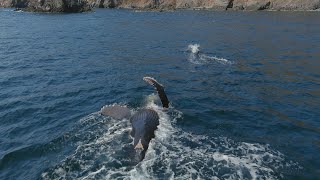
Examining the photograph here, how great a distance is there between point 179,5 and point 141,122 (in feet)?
318

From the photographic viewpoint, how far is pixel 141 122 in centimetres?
1603

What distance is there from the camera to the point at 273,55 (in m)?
34.2

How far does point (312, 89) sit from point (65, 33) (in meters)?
38.1

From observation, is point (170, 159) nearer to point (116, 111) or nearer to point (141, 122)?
point (141, 122)

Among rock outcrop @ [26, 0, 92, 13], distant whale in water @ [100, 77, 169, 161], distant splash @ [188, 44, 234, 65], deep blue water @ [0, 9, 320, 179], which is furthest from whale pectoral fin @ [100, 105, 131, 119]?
rock outcrop @ [26, 0, 92, 13]

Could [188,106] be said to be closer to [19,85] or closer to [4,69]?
[19,85]

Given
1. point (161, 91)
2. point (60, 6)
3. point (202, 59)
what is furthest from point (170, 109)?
point (60, 6)

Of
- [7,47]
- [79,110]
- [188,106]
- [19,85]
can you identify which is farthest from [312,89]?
[7,47]

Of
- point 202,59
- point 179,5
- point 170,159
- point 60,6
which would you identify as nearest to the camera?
point 170,159

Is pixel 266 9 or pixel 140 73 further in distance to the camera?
pixel 266 9

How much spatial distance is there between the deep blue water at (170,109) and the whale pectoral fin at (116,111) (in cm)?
42

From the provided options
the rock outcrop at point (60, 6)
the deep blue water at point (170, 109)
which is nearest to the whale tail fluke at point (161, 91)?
the deep blue water at point (170, 109)

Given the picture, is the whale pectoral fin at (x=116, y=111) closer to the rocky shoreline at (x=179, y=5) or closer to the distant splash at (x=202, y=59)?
the distant splash at (x=202, y=59)

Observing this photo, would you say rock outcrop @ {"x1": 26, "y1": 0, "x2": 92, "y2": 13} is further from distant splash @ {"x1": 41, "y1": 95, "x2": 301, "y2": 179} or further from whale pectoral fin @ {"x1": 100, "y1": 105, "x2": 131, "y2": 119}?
distant splash @ {"x1": 41, "y1": 95, "x2": 301, "y2": 179}
